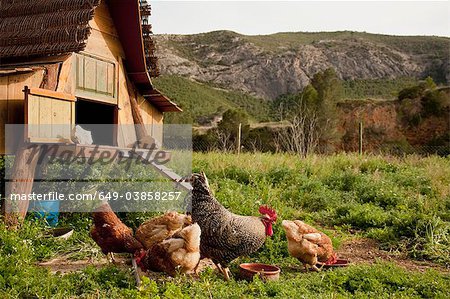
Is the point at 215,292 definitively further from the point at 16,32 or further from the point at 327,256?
the point at 16,32

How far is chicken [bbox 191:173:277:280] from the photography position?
5230 millimetres

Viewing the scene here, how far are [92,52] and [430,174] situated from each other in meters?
9.04

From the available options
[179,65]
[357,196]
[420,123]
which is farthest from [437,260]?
[179,65]

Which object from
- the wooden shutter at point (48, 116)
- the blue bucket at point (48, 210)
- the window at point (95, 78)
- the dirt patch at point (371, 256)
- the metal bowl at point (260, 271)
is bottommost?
the dirt patch at point (371, 256)

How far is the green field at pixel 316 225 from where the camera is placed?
465 centimetres

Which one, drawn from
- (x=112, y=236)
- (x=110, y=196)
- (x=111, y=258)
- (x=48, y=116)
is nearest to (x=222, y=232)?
(x=112, y=236)

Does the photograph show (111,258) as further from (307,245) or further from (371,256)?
(371,256)

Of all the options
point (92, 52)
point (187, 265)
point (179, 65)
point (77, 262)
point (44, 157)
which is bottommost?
point (77, 262)

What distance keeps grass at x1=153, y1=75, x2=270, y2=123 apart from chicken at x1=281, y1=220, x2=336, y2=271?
35.8 m

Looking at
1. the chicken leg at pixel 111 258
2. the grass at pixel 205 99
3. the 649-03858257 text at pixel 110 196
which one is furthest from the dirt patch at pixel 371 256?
the grass at pixel 205 99

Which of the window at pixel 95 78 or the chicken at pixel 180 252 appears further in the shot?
the window at pixel 95 78

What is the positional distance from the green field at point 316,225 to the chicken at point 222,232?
11.8 inches

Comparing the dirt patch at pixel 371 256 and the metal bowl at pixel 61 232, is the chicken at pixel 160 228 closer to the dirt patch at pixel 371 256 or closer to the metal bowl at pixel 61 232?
the metal bowl at pixel 61 232

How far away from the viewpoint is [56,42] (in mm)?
6676
